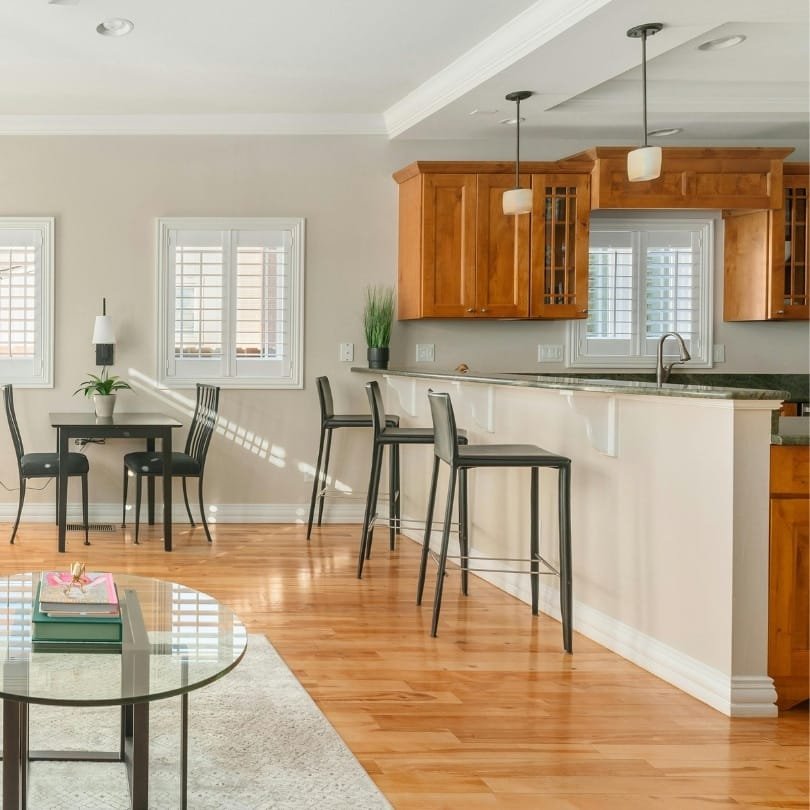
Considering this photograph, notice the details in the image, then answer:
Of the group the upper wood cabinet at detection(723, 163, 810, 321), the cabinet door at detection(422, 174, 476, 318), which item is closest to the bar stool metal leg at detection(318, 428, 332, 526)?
the cabinet door at detection(422, 174, 476, 318)

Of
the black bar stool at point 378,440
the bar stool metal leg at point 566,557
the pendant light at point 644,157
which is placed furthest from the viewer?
the black bar stool at point 378,440

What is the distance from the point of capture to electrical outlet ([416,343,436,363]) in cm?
666

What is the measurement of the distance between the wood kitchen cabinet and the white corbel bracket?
80cm

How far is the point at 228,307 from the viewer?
6.56m

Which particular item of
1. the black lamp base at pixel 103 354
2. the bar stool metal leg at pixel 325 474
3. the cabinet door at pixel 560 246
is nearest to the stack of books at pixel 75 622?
Answer: the bar stool metal leg at pixel 325 474

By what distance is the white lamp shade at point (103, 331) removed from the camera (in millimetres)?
6238

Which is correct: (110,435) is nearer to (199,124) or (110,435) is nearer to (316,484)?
(316,484)

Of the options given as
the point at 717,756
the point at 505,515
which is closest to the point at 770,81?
the point at 505,515

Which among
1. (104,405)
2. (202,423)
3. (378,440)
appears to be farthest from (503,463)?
(104,405)

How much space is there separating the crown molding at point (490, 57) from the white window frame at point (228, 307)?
40.0 inches

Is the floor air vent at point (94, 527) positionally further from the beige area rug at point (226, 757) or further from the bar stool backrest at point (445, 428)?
the beige area rug at point (226, 757)

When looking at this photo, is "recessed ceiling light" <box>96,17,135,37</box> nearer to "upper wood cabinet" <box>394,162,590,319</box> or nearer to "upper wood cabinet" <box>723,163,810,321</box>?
"upper wood cabinet" <box>394,162,590,319</box>

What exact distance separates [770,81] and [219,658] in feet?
15.9

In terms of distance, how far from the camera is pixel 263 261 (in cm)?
657
